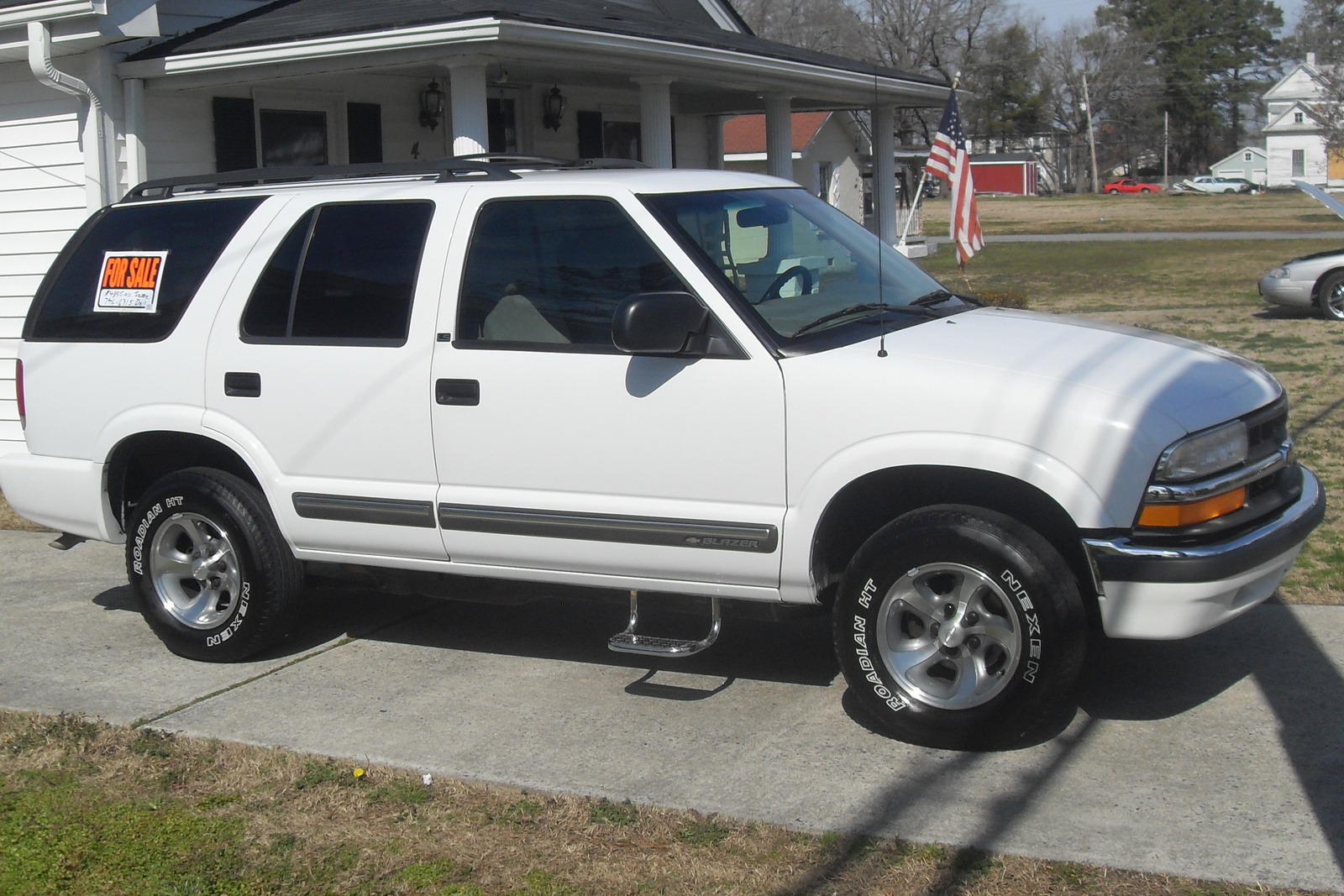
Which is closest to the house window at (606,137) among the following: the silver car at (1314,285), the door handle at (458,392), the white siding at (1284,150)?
the silver car at (1314,285)

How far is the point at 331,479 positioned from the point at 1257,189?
262 feet

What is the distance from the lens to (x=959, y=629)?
4684 mm

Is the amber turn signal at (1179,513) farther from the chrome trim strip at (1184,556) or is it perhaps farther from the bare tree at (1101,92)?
the bare tree at (1101,92)

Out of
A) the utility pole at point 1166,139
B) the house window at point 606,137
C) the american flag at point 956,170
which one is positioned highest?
the utility pole at point 1166,139

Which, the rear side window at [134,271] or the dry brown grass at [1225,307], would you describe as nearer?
the rear side window at [134,271]

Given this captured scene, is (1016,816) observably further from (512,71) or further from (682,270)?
(512,71)

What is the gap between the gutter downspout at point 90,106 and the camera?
32.6ft

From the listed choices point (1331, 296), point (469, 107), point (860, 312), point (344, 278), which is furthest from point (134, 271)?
point (1331, 296)

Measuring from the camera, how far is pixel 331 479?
5.61 meters

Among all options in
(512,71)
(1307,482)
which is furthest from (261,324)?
(512,71)

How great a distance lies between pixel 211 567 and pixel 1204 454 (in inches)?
158

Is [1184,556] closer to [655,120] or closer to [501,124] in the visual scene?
[655,120]

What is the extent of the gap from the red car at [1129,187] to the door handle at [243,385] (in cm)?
8437

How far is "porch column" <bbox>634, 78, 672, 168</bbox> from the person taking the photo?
1247 cm
